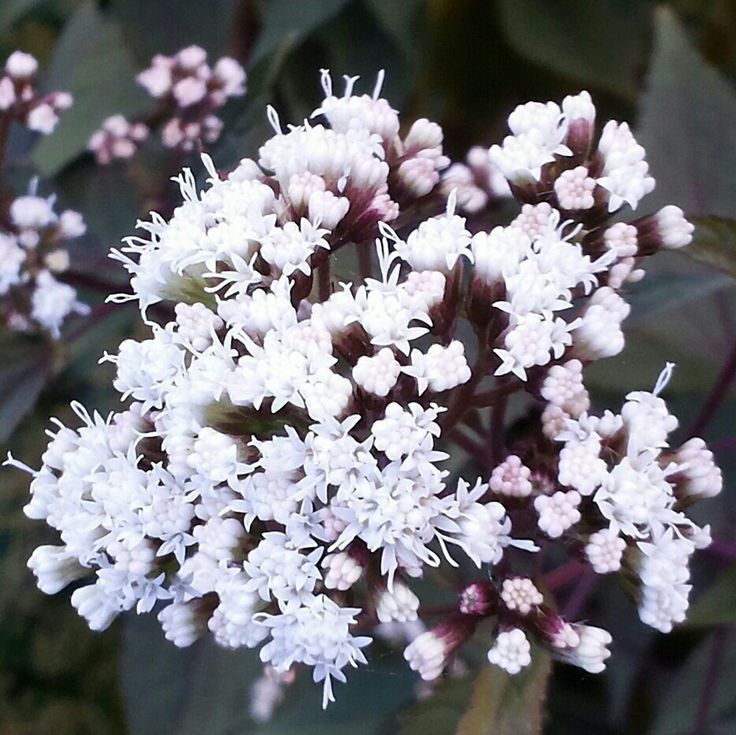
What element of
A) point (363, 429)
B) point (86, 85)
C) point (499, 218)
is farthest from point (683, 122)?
point (86, 85)

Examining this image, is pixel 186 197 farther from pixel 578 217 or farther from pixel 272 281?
pixel 578 217

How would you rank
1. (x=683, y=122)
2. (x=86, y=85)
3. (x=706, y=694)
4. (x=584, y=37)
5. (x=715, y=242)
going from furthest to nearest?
(x=584, y=37) < (x=86, y=85) < (x=683, y=122) < (x=706, y=694) < (x=715, y=242)

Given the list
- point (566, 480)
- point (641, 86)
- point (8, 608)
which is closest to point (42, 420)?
point (8, 608)

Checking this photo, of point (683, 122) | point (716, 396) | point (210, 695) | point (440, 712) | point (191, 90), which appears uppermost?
point (683, 122)

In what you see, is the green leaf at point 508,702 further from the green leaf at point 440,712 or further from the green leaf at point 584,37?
the green leaf at point 584,37

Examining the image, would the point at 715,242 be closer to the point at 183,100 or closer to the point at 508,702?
the point at 508,702

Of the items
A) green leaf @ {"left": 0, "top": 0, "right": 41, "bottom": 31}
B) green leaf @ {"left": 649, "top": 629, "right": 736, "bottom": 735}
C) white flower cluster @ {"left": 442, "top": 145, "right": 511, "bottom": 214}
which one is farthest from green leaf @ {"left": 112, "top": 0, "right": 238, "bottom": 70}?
green leaf @ {"left": 649, "top": 629, "right": 736, "bottom": 735}

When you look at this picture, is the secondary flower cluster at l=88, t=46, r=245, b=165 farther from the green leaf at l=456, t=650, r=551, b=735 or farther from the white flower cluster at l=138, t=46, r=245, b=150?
the green leaf at l=456, t=650, r=551, b=735
